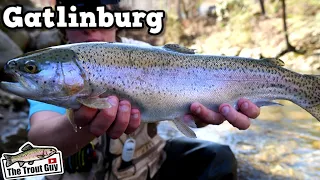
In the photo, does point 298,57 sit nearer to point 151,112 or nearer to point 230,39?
point 230,39

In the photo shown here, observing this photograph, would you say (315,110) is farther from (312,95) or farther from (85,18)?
(85,18)

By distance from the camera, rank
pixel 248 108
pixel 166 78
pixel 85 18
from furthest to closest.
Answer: pixel 85 18 → pixel 248 108 → pixel 166 78

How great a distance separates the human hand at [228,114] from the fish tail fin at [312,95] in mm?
283

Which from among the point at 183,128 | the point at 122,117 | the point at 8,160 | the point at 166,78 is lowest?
the point at 8,160

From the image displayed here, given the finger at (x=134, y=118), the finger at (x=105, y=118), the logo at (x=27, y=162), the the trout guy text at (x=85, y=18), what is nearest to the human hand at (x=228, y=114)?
the finger at (x=134, y=118)

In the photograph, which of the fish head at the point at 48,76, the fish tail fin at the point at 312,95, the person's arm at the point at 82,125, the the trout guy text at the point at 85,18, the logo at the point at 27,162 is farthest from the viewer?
the the trout guy text at the point at 85,18

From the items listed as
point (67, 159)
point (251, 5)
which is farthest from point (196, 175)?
point (251, 5)

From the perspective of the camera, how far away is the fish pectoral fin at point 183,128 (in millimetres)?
1566

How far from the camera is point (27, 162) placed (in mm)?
1534

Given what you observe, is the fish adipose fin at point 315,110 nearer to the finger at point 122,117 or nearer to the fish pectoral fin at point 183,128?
the fish pectoral fin at point 183,128

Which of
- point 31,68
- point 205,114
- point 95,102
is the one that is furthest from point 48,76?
point 205,114

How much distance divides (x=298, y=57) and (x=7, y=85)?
11000mm

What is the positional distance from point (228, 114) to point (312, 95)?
1.57 ft

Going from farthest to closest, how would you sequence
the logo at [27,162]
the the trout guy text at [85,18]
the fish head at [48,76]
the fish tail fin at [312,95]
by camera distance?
the the trout guy text at [85,18] → the fish tail fin at [312,95] → the logo at [27,162] → the fish head at [48,76]
